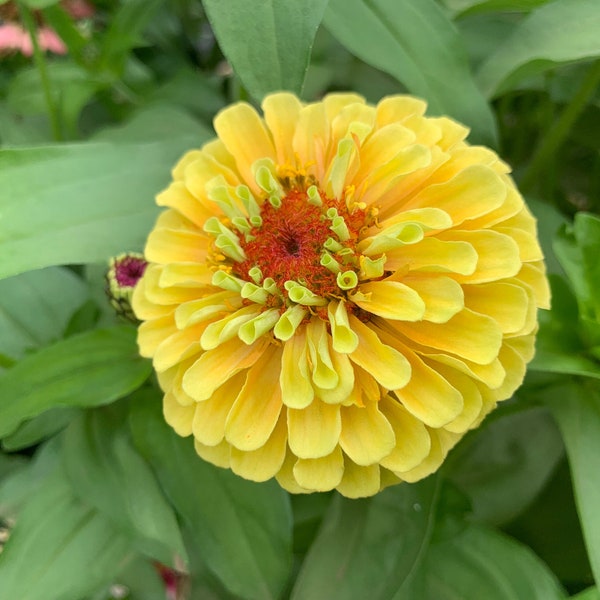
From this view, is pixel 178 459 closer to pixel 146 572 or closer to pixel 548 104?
pixel 146 572

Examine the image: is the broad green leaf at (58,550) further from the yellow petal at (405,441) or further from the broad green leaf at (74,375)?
the yellow petal at (405,441)

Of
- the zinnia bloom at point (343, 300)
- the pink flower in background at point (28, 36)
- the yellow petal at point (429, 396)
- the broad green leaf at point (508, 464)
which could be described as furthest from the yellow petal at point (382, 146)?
the pink flower in background at point (28, 36)

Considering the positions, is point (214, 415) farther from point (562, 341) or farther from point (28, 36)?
point (28, 36)

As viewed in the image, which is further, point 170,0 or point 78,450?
point 170,0

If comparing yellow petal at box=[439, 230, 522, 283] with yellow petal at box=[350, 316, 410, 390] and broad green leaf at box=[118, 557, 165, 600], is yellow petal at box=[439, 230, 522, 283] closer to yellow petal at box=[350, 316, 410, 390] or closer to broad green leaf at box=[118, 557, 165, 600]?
yellow petal at box=[350, 316, 410, 390]

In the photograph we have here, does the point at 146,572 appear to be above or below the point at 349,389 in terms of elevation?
below

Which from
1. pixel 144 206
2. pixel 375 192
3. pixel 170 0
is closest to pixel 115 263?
pixel 144 206

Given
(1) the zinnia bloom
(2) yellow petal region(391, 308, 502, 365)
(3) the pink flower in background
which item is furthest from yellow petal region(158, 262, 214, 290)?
(3) the pink flower in background

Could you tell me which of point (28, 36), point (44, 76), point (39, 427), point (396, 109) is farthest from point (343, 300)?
point (28, 36)
